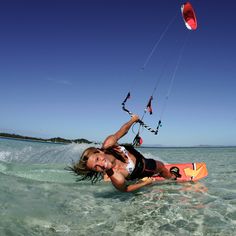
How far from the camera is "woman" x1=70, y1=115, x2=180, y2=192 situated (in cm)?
564

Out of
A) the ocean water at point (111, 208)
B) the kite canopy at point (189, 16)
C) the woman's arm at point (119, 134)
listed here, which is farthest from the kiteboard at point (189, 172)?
the kite canopy at point (189, 16)

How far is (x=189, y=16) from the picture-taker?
8.86 meters

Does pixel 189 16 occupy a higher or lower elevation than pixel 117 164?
higher

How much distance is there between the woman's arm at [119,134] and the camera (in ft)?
20.3

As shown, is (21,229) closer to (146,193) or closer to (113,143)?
(113,143)

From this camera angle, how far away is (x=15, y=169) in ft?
36.2

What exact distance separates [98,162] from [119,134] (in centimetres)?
104

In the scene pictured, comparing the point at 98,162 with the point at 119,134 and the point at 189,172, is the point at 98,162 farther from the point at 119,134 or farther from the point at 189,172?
the point at 189,172

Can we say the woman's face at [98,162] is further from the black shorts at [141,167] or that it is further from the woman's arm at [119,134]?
the black shorts at [141,167]

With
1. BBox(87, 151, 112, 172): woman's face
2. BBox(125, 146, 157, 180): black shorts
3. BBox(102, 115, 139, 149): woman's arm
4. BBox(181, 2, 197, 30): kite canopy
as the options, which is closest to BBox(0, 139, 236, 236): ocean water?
BBox(125, 146, 157, 180): black shorts

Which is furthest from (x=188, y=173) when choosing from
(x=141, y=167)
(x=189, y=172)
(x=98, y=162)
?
(x=98, y=162)

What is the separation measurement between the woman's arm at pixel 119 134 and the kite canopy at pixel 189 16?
413cm

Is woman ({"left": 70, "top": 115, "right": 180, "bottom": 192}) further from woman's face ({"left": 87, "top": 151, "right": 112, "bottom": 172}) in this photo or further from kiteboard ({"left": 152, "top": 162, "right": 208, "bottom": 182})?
kiteboard ({"left": 152, "top": 162, "right": 208, "bottom": 182})

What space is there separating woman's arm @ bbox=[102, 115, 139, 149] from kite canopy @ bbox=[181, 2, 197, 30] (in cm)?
413
